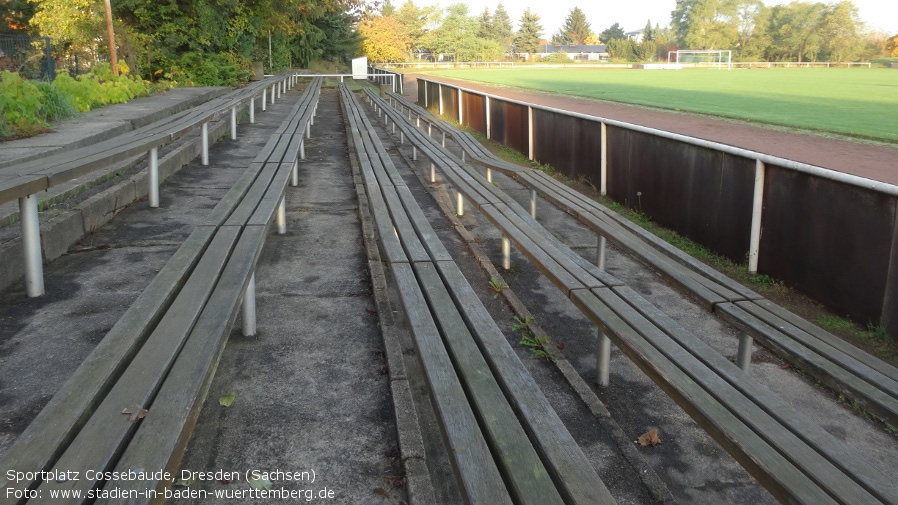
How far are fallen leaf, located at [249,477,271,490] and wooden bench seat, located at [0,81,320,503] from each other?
41 cm

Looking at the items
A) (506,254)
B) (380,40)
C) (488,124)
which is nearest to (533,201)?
(506,254)

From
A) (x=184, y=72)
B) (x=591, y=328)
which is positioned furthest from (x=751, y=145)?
(x=184, y=72)

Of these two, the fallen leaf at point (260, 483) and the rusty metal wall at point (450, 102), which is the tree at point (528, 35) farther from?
the fallen leaf at point (260, 483)

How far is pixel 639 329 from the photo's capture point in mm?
3023

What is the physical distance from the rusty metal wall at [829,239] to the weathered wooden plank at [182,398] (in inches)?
137

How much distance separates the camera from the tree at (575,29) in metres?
147

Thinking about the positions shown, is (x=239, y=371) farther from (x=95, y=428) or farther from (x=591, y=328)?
(x=591, y=328)

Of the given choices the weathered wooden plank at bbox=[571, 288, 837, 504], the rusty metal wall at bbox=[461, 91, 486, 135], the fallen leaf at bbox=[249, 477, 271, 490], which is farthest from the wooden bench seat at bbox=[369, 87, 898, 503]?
the rusty metal wall at bbox=[461, 91, 486, 135]

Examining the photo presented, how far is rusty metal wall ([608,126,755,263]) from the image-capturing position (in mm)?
5847

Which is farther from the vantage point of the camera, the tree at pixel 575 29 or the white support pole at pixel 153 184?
the tree at pixel 575 29

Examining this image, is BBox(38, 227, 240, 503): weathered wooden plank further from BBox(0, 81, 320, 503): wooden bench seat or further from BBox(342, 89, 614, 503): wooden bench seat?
BBox(342, 89, 614, 503): wooden bench seat

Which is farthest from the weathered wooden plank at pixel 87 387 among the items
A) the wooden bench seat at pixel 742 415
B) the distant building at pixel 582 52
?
the distant building at pixel 582 52

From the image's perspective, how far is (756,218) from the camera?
554cm

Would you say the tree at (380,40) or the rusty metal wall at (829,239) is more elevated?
the tree at (380,40)
